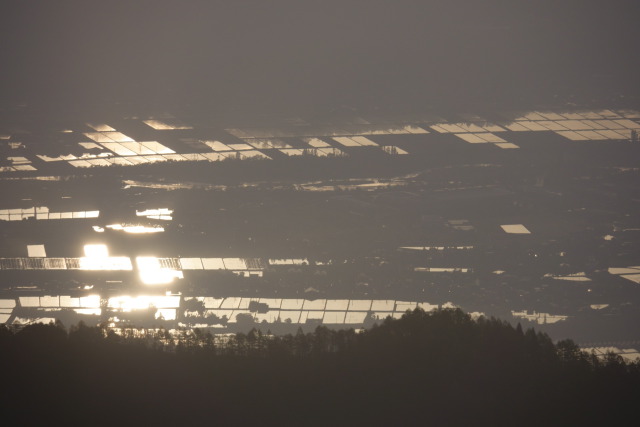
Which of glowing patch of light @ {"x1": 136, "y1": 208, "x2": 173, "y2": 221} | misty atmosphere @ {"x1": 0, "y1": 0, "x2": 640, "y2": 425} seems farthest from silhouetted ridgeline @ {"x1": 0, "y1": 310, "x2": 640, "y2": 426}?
glowing patch of light @ {"x1": 136, "y1": 208, "x2": 173, "y2": 221}

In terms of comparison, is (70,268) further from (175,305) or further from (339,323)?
(339,323)

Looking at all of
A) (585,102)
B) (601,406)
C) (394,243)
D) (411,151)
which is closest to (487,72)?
(585,102)

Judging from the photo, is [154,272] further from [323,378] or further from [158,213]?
[323,378]

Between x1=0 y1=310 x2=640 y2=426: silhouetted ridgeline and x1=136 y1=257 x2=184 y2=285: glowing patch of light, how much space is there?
3.99 meters

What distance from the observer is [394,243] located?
18.5 m

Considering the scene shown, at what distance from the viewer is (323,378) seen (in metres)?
12.4

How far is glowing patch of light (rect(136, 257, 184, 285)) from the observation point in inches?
678

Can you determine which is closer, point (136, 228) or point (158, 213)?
point (136, 228)

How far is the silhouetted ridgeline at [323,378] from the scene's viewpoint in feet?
39.5

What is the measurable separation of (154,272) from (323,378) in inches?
211

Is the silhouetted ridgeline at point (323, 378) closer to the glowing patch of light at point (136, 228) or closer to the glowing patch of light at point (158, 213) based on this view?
the glowing patch of light at point (136, 228)

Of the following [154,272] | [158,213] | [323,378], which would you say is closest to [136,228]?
[158,213]

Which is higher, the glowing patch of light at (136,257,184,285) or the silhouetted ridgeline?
the silhouetted ridgeline

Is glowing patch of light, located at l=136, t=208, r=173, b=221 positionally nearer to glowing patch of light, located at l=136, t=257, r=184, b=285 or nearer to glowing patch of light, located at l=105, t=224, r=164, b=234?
glowing patch of light, located at l=105, t=224, r=164, b=234
